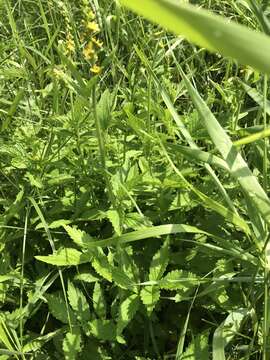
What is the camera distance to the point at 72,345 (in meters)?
0.99

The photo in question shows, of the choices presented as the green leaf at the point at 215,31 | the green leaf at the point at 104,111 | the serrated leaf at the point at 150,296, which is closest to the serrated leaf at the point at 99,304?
the serrated leaf at the point at 150,296

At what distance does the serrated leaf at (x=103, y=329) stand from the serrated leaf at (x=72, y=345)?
0.03m

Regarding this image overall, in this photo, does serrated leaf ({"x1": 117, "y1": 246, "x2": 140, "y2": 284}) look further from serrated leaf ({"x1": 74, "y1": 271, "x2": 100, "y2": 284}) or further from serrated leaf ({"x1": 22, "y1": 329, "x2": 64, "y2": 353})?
serrated leaf ({"x1": 22, "y1": 329, "x2": 64, "y2": 353})

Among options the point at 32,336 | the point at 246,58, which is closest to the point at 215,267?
the point at 32,336

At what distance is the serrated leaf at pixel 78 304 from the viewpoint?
1.03 metres

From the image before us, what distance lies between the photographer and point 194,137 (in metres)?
1.09

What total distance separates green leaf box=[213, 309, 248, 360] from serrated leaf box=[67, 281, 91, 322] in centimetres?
30

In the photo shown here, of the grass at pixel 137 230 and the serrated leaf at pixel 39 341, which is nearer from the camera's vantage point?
the grass at pixel 137 230

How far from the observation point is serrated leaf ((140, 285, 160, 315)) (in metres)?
0.95

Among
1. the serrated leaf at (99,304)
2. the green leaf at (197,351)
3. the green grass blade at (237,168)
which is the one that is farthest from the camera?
the serrated leaf at (99,304)

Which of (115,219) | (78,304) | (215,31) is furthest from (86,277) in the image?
(215,31)

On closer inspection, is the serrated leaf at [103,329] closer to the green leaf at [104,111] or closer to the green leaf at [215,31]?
the green leaf at [104,111]

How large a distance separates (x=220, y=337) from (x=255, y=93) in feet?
1.69

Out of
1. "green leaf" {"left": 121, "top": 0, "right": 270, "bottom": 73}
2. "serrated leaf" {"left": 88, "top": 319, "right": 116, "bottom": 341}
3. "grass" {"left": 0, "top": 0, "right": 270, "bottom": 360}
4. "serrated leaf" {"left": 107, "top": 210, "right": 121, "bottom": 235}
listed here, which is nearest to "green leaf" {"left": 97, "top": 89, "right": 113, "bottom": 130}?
"grass" {"left": 0, "top": 0, "right": 270, "bottom": 360}
